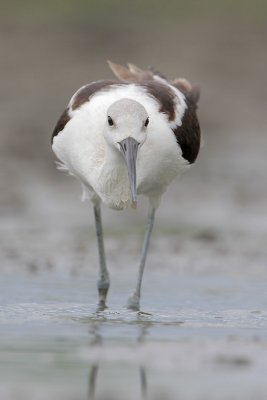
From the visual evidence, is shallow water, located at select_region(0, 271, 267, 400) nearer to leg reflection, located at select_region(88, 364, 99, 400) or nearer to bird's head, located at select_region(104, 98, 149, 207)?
leg reflection, located at select_region(88, 364, 99, 400)

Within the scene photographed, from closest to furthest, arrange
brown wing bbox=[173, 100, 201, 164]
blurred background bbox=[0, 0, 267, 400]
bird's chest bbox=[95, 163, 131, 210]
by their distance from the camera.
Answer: bird's chest bbox=[95, 163, 131, 210] < brown wing bbox=[173, 100, 201, 164] < blurred background bbox=[0, 0, 267, 400]

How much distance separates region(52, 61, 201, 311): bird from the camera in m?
7.21

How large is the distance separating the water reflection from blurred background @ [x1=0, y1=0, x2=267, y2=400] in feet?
0.62

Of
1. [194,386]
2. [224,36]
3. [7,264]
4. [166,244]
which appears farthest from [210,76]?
[194,386]

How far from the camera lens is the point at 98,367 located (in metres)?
5.75

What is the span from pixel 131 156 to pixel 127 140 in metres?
0.10

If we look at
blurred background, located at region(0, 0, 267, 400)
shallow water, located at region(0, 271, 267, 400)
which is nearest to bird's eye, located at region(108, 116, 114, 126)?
shallow water, located at region(0, 271, 267, 400)

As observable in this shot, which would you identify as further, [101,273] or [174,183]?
[174,183]

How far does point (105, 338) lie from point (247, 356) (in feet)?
2.91

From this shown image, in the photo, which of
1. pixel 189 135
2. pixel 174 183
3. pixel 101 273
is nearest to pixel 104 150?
pixel 189 135

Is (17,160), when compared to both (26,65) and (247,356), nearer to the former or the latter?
(26,65)

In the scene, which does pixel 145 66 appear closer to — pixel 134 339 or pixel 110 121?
pixel 110 121

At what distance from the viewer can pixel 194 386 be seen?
5.34 meters

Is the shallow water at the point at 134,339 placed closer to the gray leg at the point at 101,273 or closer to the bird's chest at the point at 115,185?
the gray leg at the point at 101,273
